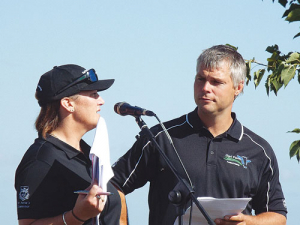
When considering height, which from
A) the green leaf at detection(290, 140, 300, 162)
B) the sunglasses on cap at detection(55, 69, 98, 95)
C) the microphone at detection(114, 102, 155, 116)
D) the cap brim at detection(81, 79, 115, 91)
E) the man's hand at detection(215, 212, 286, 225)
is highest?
the sunglasses on cap at detection(55, 69, 98, 95)

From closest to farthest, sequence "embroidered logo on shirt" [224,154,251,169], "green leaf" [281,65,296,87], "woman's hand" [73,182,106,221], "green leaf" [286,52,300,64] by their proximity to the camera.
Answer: "woman's hand" [73,182,106,221] < "embroidered logo on shirt" [224,154,251,169] < "green leaf" [281,65,296,87] < "green leaf" [286,52,300,64]

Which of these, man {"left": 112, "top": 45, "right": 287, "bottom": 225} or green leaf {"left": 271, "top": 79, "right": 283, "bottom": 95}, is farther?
green leaf {"left": 271, "top": 79, "right": 283, "bottom": 95}

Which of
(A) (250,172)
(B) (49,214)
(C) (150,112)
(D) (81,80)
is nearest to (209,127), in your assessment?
(A) (250,172)

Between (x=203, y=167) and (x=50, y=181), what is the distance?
46.6 inches

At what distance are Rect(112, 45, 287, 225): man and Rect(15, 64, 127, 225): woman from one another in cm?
52

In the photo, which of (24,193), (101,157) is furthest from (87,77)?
(24,193)

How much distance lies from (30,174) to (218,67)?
1.61 metres

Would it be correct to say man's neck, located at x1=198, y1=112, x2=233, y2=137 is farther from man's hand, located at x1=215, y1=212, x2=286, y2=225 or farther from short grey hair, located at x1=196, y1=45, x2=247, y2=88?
man's hand, located at x1=215, y1=212, x2=286, y2=225

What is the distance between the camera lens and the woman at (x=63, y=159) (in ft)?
10.9

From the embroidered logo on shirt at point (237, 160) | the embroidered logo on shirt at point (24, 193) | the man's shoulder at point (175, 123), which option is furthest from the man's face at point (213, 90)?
the embroidered logo on shirt at point (24, 193)

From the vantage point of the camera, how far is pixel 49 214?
3.34 meters

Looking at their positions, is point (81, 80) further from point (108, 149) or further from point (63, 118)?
point (108, 149)

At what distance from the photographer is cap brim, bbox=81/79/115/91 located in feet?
12.0

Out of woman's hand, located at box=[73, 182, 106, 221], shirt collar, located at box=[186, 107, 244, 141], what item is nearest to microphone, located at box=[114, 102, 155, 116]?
woman's hand, located at box=[73, 182, 106, 221]
